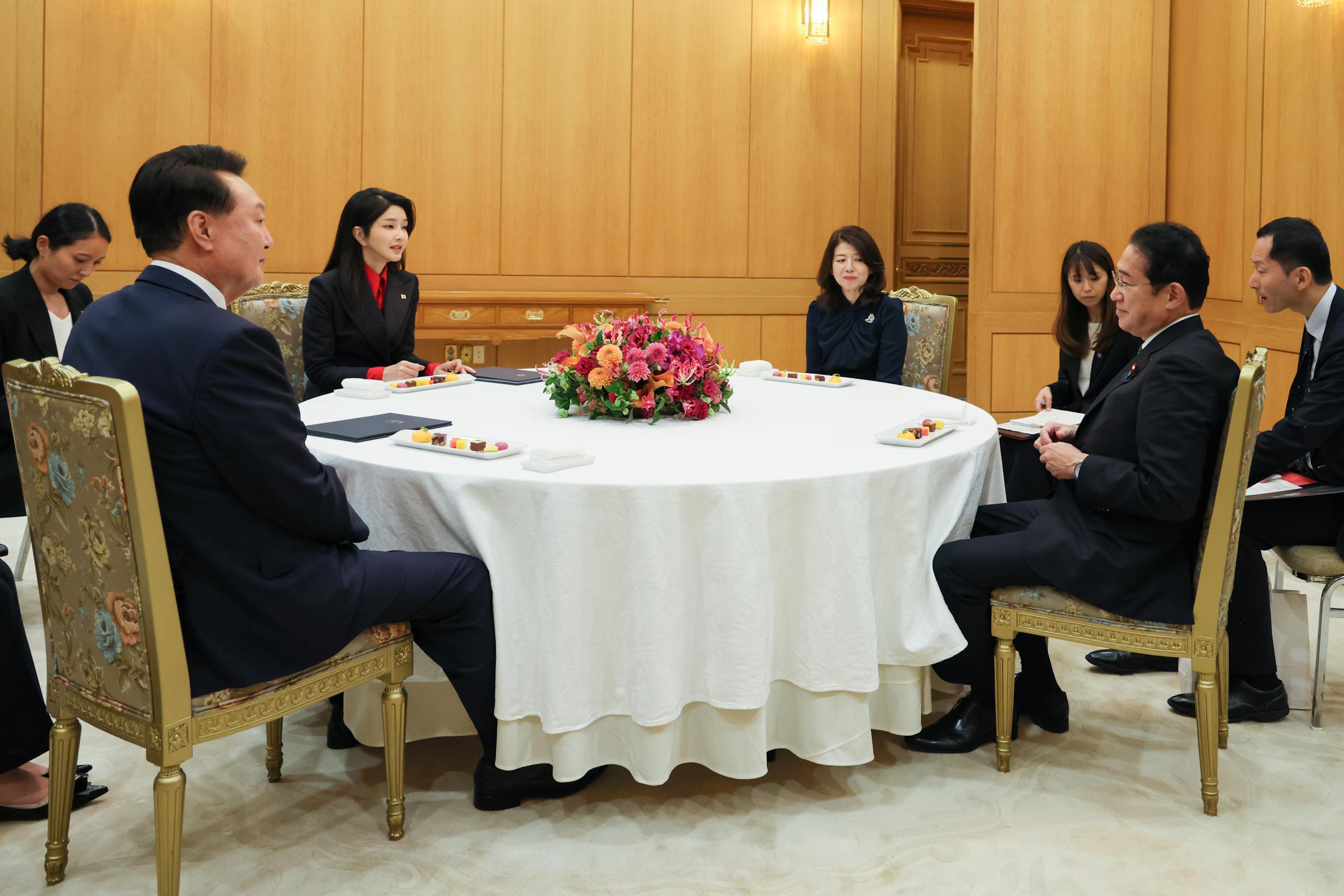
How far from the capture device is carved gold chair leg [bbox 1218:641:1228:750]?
282 centimetres

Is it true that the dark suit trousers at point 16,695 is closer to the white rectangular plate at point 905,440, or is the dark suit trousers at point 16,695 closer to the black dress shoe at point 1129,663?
the white rectangular plate at point 905,440

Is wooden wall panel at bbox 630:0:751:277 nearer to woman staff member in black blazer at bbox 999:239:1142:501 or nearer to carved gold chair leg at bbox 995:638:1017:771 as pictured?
woman staff member in black blazer at bbox 999:239:1142:501

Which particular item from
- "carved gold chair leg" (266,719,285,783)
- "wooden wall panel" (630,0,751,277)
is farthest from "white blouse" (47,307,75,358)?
"wooden wall panel" (630,0,751,277)

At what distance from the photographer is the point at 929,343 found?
4812 millimetres

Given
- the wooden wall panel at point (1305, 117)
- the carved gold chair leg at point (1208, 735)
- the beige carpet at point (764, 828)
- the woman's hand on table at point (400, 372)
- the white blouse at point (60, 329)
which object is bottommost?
the beige carpet at point (764, 828)

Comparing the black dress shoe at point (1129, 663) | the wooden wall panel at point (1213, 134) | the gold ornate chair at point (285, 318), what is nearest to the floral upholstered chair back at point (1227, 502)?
the black dress shoe at point (1129, 663)

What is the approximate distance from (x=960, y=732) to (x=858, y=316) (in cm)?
224

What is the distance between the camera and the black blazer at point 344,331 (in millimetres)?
4105

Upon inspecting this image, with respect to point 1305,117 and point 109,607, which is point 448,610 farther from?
point 1305,117

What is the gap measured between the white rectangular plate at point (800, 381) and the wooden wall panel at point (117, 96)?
3.66 metres

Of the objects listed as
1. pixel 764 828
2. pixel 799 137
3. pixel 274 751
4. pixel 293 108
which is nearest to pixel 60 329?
pixel 274 751

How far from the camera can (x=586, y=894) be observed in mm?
2170

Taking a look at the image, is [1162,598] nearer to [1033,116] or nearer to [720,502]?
[720,502]

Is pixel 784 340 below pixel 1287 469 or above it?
above
